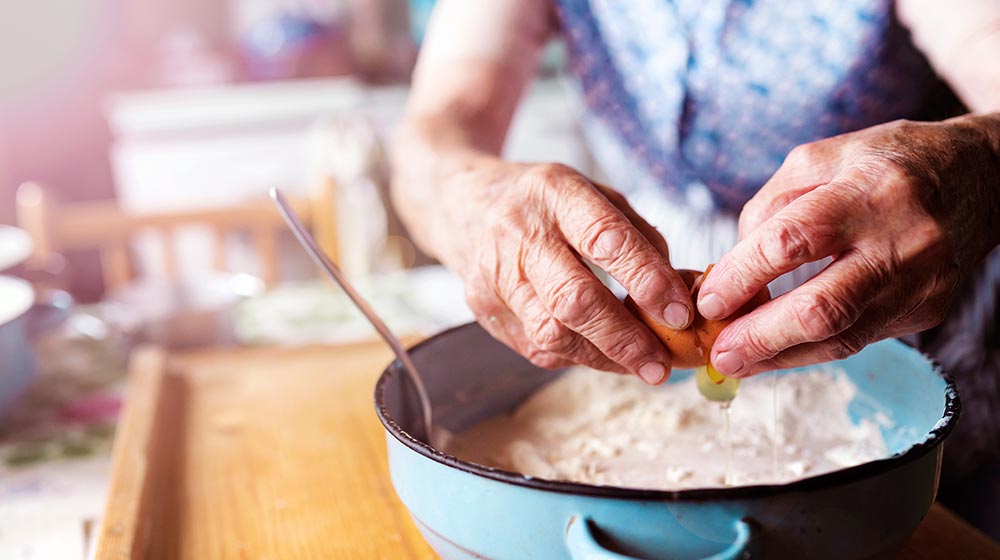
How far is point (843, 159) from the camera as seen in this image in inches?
20.5

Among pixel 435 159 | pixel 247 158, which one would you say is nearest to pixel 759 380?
pixel 435 159

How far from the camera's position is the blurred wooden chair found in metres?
1.55

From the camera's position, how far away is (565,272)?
54 centimetres

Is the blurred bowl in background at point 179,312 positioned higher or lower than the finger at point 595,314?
lower

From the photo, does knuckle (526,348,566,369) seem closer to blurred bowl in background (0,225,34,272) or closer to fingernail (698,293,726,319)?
fingernail (698,293,726,319)

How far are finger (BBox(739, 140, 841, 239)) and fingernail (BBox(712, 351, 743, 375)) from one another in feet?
0.28

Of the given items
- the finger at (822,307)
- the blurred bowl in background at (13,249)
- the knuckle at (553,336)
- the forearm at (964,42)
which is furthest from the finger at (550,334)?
the blurred bowl in background at (13,249)

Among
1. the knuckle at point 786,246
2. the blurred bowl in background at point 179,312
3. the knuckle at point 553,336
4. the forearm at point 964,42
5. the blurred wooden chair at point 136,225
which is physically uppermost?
the forearm at point 964,42

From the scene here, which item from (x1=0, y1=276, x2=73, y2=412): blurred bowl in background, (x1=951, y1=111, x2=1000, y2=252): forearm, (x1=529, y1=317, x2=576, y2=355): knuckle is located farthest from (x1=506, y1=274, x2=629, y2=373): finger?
(x1=0, y1=276, x2=73, y2=412): blurred bowl in background

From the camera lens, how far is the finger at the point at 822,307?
472mm

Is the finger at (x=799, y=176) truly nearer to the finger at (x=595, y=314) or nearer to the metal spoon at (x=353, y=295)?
the finger at (x=595, y=314)

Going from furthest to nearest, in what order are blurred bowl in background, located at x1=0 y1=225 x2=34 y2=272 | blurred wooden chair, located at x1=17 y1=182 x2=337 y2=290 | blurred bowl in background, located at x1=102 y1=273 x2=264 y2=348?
blurred wooden chair, located at x1=17 y1=182 x2=337 y2=290 < blurred bowl in background, located at x1=0 y1=225 x2=34 y2=272 < blurred bowl in background, located at x1=102 y1=273 x2=264 y2=348

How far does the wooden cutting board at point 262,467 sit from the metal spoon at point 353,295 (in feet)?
0.32

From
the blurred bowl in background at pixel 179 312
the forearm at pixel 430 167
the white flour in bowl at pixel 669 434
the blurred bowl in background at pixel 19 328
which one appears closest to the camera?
the white flour in bowl at pixel 669 434
